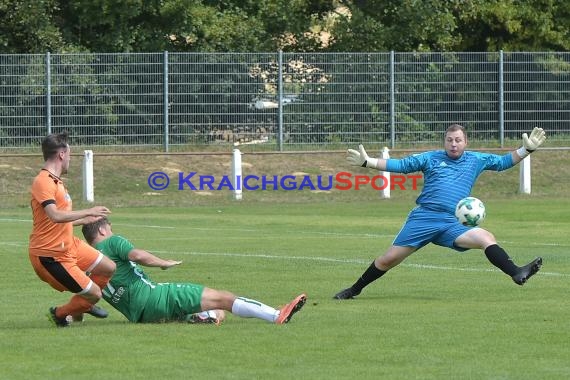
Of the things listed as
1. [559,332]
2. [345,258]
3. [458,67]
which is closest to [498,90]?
[458,67]

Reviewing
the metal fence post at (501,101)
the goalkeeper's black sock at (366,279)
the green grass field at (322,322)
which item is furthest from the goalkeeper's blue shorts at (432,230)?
the metal fence post at (501,101)

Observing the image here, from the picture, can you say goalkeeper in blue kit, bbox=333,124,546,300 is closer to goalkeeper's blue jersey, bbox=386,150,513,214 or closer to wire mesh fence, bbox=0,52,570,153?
goalkeeper's blue jersey, bbox=386,150,513,214

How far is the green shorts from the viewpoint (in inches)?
456

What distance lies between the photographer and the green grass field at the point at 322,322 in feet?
30.9

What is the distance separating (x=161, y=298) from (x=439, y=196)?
367cm

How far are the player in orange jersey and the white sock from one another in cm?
107

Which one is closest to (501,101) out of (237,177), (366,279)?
(237,177)

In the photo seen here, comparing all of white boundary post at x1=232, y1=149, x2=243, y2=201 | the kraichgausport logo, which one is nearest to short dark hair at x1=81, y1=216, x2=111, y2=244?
white boundary post at x1=232, y1=149, x2=243, y2=201

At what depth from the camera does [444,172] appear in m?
14.3

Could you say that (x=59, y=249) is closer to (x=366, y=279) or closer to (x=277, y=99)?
(x=366, y=279)

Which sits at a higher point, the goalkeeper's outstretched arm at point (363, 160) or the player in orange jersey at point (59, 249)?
the goalkeeper's outstretched arm at point (363, 160)

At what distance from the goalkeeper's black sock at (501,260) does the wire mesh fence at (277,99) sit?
868 inches

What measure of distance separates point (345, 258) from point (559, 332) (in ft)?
25.4

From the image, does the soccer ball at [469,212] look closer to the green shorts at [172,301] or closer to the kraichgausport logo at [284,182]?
the green shorts at [172,301]
